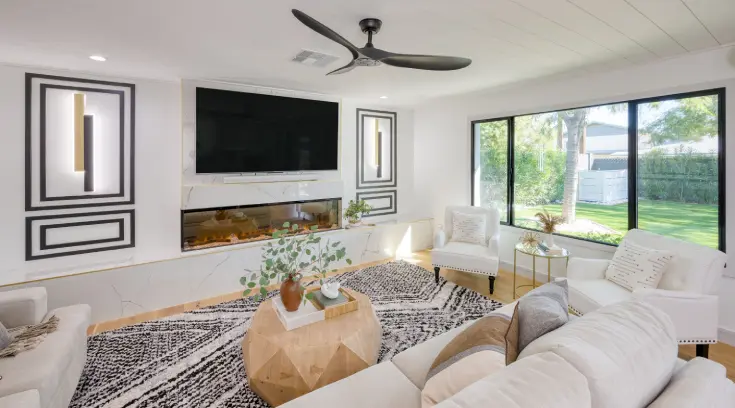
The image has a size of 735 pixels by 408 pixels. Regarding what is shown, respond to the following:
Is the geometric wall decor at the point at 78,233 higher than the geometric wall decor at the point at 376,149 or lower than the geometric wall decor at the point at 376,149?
lower

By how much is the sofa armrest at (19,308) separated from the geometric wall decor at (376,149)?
3.89 metres

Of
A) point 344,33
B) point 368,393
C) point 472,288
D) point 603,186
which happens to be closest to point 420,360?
point 368,393

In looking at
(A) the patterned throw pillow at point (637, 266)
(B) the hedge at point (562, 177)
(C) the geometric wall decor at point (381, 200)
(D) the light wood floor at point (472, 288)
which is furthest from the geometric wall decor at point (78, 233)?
(A) the patterned throw pillow at point (637, 266)

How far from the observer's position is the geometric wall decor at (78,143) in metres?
3.33

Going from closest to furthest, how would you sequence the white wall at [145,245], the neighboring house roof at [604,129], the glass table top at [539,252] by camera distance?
the white wall at [145,245], the glass table top at [539,252], the neighboring house roof at [604,129]

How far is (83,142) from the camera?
3.53 m

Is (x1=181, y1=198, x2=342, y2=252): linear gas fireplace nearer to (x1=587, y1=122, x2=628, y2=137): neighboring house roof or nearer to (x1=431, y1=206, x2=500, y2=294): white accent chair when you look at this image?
(x1=431, y1=206, x2=500, y2=294): white accent chair

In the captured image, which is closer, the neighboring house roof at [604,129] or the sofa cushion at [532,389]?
the sofa cushion at [532,389]

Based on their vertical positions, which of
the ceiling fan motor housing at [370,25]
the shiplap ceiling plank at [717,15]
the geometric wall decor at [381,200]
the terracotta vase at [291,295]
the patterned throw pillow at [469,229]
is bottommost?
the terracotta vase at [291,295]

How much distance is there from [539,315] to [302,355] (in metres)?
1.22

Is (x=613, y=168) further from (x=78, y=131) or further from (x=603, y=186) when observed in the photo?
(x=78, y=131)

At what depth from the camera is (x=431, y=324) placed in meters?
3.13

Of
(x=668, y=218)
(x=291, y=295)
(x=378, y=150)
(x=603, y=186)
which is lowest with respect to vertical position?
(x=291, y=295)

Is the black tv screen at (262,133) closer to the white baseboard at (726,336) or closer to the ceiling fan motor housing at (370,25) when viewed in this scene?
the ceiling fan motor housing at (370,25)
